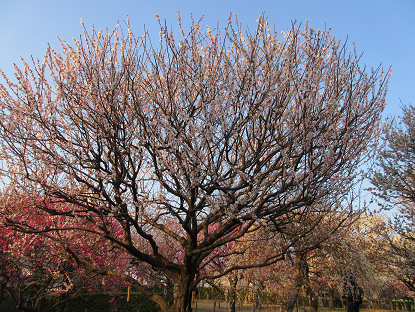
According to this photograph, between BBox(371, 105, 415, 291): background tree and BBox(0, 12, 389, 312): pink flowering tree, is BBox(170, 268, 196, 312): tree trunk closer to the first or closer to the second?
BBox(0, 12, 389, 312): pink flowering tree

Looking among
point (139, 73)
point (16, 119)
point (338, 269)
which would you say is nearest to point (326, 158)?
point (139, 73)

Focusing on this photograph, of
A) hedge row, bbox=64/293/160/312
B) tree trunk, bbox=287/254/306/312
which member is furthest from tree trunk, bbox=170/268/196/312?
hedge row, bbox=64/293/160/312

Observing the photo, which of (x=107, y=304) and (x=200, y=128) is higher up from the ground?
(x=200, y=128)

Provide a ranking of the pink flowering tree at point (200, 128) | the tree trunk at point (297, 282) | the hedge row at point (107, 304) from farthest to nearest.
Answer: the hedge row at point (107, 304) < the tree trunk at point (297, 282) < the pink flowering tree at point (200, 128)

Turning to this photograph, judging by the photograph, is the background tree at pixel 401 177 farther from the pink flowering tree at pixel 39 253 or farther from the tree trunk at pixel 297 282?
the pink flowering tree at pixel 39 253

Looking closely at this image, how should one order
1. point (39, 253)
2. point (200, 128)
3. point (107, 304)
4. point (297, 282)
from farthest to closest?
point (107, 304) < point (297, 282) < point (39, 253) < point (200, 128)

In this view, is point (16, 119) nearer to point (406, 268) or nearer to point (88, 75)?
point (88, 75)

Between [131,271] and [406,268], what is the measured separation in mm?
12532

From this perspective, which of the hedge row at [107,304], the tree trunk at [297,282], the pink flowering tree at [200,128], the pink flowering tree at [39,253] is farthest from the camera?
the hedge row at [107,304]

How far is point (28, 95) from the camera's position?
535cm

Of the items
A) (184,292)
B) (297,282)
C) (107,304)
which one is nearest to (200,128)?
(184,292)

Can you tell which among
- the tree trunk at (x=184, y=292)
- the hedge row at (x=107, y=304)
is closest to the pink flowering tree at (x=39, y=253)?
the tree trunk at (x=184, y=292)

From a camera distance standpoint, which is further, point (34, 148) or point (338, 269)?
point (338, 269)

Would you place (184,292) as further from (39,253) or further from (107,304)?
(107,304)
